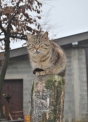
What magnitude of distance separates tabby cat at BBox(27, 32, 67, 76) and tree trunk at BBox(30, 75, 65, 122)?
12cm

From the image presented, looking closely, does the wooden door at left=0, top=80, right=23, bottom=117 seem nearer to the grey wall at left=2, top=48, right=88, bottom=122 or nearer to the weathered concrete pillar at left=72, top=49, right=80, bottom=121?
the grey wall at left=2, top=48, right=88, bottom=122

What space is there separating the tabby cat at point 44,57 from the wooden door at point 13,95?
754 cm

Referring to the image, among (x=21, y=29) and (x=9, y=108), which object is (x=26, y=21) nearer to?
(x=21, y=29)

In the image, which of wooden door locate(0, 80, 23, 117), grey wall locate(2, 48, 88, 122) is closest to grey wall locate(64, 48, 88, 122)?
grey wall locate(2, 48, 88, 122)

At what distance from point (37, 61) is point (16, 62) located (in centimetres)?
759

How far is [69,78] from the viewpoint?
10758 mm

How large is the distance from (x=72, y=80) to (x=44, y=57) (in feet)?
24.2

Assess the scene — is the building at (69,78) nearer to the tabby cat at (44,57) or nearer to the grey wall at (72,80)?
the grey wall at (72,80)

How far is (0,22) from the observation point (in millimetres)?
9180

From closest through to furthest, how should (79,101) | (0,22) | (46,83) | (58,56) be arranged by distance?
(46,83) < (58,56) < (0,22) < (79,101)

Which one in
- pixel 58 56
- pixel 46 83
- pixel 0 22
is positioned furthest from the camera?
pixel 0 22

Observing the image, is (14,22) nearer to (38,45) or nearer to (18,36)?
(18,36)

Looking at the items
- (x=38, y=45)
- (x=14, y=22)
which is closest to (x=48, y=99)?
(x=38, y=45)

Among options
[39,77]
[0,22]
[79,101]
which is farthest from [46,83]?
[79,101]
